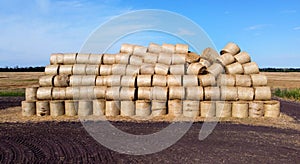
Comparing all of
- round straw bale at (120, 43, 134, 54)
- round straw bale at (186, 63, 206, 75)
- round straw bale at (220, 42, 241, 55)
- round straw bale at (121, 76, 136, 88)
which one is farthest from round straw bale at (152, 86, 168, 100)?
round straw bale at (220, 42, 241, 55)

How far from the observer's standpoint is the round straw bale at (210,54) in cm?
1766

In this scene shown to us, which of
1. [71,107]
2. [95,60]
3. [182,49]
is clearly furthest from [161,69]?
[71,107]

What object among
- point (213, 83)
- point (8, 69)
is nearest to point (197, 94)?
point (213, 83)

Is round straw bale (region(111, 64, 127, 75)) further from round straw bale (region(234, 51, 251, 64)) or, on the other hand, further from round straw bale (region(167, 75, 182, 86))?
round straw bale (region(234, 51, 251, 64))

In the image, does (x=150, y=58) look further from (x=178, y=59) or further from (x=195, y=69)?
(x=195, y=69)

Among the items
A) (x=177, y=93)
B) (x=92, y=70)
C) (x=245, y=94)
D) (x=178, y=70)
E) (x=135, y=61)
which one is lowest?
(x=245, y=94)

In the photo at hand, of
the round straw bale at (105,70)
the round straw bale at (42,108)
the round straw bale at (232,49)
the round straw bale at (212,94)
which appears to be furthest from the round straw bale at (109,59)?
the round straw bale at (232,49)

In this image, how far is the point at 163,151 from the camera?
372 inches

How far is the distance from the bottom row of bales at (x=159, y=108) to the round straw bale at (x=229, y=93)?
257mm

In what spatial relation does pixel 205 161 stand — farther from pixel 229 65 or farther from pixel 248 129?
pixel 229 65

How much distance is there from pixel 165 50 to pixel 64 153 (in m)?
9.45

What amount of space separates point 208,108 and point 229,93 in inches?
49.1

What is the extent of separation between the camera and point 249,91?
1555cm

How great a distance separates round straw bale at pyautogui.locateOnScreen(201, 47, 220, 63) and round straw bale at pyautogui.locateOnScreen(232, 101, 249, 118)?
10.3 ft
